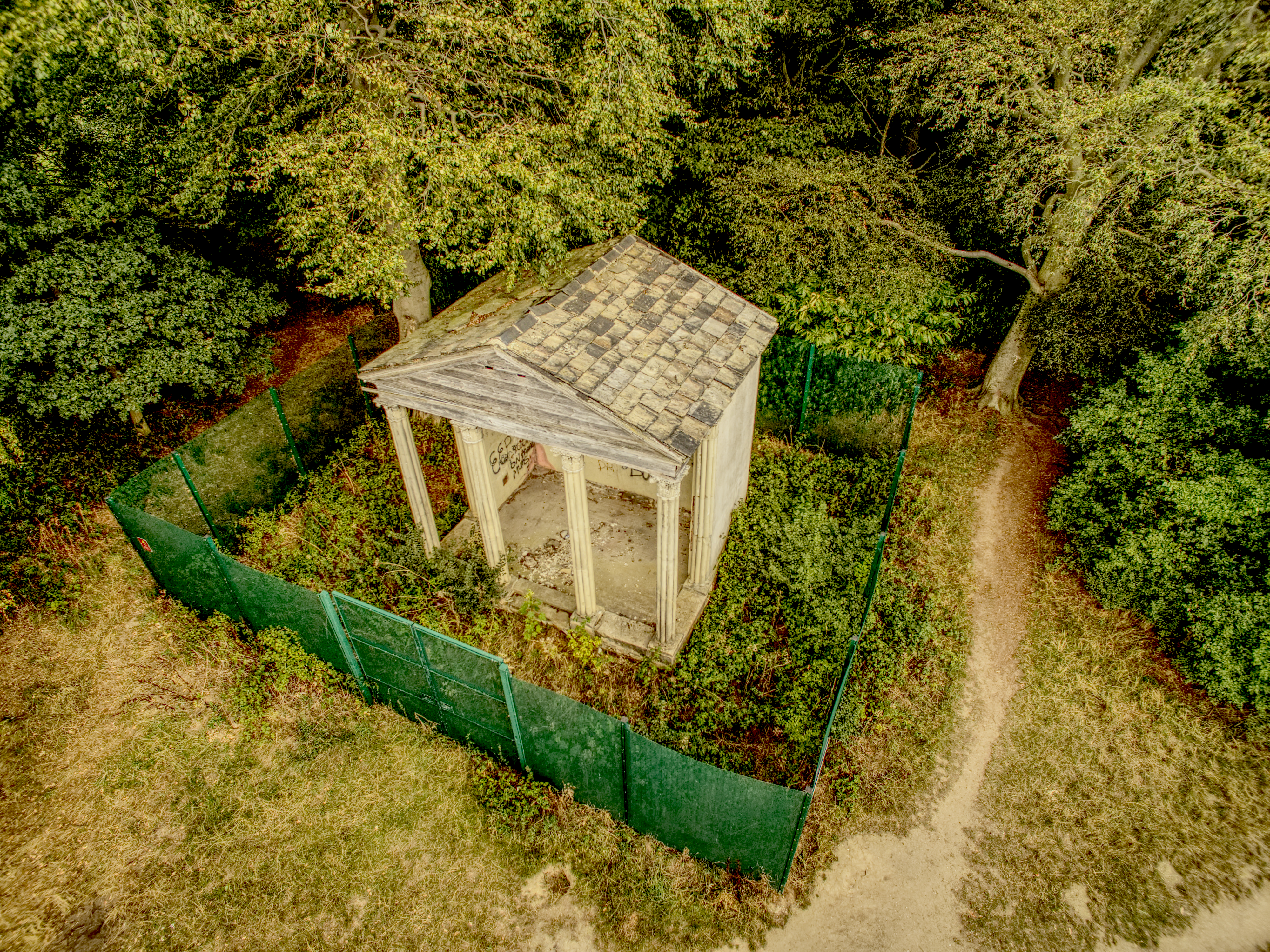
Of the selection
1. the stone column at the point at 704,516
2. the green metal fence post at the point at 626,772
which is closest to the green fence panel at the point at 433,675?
the green metal fence post at the point at 626,772

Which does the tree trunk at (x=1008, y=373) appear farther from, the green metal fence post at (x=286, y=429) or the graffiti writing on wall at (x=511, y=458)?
the green metal fence post at (x=286, y=429)

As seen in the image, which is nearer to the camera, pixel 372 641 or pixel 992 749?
pixel 372 641

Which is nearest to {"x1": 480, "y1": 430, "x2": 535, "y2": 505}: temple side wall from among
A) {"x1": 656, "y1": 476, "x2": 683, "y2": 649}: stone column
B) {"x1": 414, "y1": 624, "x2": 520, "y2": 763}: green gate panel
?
{"x1": 656, "y1": 476, "x2": 683, "y2": 649}: stone column

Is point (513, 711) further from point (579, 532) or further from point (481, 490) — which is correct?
point (481, 490)

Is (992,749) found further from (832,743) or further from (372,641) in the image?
(372,641)

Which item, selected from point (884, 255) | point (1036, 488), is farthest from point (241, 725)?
point (1036, 488)
